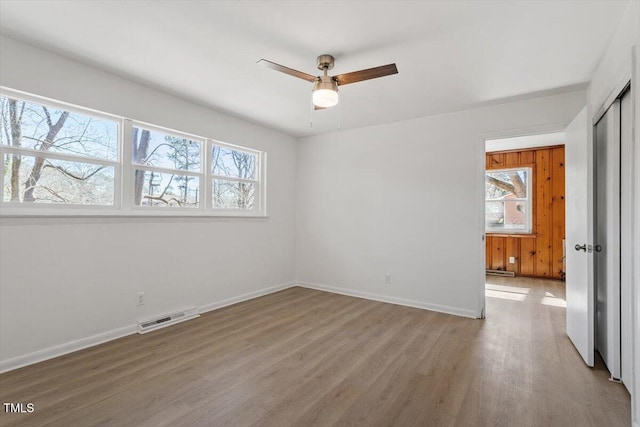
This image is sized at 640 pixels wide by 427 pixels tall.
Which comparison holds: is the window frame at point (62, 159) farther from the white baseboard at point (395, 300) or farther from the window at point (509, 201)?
the window at point (509, 201)

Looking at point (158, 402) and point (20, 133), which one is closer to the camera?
point (158, 402)

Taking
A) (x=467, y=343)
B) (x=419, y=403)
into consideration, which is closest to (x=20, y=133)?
(x=419, y=403)

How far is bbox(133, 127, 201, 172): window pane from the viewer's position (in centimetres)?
330

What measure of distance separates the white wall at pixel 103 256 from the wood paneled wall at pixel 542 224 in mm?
5353

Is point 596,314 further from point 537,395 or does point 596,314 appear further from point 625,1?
point 625,1

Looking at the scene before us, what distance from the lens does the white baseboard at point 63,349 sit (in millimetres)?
2365

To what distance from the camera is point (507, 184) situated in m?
6.48

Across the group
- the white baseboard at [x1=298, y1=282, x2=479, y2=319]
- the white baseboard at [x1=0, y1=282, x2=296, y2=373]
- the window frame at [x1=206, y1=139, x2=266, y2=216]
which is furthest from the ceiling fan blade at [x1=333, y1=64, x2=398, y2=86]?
the white baseboard at [x1=0, y1=282, x2=296, y2=373]

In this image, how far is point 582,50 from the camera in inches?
94.8

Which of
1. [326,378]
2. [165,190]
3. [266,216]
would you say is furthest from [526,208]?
[165,190]

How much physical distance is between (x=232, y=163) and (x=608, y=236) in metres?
4.17

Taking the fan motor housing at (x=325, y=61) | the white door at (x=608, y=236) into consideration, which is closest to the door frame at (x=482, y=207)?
the white door at (x=608, y=236)

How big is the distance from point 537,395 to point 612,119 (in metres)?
2.09

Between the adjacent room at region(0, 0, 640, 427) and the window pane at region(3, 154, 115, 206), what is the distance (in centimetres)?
2
